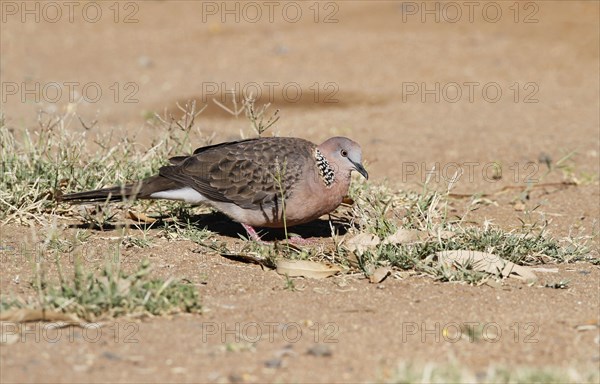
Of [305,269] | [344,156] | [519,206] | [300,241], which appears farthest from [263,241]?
[519,206]

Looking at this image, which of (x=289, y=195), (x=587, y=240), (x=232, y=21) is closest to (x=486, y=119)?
(x=587, y=240)

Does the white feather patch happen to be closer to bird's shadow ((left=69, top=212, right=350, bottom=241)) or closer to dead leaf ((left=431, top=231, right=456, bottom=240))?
bird's shadow ((left=69, top=212, right=350, bottom=241))

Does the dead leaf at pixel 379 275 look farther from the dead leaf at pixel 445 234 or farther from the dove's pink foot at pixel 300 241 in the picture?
the dove's pink foot at pixel 300 241

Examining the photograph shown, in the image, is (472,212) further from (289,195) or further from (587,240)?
(289,195)

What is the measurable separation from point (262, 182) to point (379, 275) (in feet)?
3.73

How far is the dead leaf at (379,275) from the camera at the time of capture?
5.18 m

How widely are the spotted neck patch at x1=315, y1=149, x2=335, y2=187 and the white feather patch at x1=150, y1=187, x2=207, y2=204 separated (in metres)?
0.77

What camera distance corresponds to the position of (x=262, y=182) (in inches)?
235

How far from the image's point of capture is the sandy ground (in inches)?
164

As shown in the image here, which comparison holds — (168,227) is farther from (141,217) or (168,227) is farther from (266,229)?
(266,229)

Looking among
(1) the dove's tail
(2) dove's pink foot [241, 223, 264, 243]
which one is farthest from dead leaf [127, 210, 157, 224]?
(2) dove's pink foot [241, 223, 264, 243]

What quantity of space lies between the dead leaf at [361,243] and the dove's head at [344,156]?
490mm

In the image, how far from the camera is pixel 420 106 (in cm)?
1148

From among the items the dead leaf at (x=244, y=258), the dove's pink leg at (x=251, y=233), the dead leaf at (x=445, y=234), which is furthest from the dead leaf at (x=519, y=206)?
the dead leaf at (x=244, y=258)
